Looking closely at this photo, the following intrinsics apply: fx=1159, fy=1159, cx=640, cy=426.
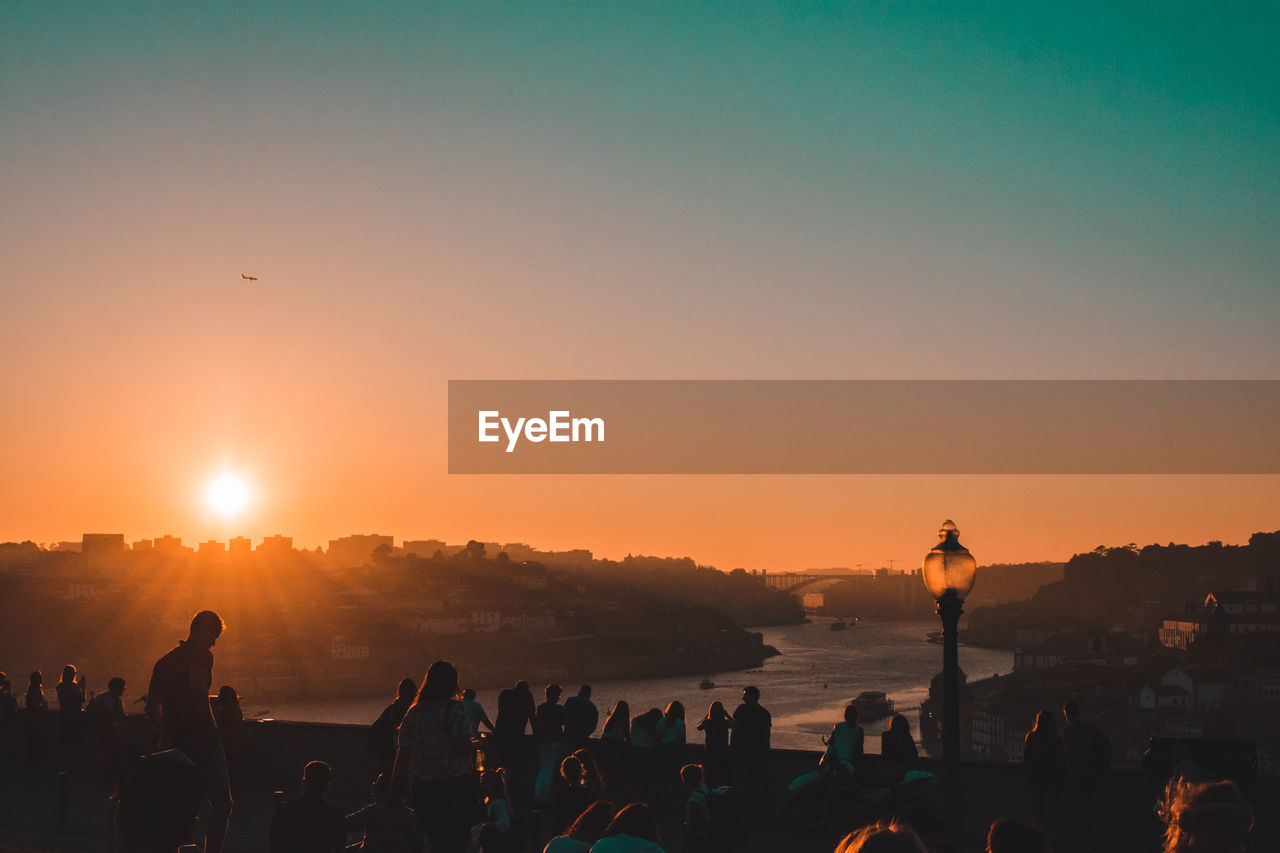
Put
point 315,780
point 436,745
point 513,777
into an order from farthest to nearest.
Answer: point 513,777, point 436,745, point 315,780

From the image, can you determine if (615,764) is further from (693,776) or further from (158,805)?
(158,805)

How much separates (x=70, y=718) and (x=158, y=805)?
40.4ft

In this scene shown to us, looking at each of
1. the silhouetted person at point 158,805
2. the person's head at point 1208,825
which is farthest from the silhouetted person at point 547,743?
the person's head at point 1208,825

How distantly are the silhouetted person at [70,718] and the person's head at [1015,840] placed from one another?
13.6 m

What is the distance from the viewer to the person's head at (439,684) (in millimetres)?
6770

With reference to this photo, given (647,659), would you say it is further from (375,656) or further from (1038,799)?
(1038,799)

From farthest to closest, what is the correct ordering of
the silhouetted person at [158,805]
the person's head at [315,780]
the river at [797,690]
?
the river at [797,690] < the person's head at [315,780] < the silhouetted person at [158,805]

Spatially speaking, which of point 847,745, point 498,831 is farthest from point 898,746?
point 498,831

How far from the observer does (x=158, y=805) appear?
12.8ft

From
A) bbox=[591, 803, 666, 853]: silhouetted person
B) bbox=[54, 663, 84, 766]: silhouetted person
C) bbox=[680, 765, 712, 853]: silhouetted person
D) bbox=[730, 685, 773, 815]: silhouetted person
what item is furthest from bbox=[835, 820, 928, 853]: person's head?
bbox=[54, 663, 84, 766]: silhouetted person

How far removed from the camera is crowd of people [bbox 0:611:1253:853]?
3.92m

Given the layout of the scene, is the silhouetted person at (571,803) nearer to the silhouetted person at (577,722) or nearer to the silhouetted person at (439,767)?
the silhouetted person at (439,767)

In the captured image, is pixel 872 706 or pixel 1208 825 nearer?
pixel 1208 825

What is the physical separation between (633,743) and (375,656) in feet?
408
